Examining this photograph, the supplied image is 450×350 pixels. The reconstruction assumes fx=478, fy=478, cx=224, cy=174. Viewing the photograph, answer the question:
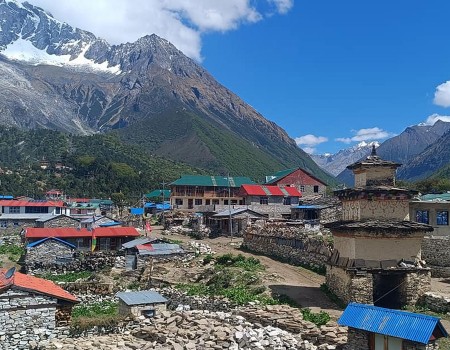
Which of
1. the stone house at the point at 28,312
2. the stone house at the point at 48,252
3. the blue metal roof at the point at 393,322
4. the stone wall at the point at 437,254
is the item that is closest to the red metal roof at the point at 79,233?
the stone house at the point at 48,252

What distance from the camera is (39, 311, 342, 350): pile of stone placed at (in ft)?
60.3

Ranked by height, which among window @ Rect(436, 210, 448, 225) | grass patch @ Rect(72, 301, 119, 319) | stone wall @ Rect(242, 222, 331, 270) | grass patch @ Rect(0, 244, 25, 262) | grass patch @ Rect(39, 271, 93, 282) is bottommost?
grass patch @ Rect(72, 301, 119, 319)

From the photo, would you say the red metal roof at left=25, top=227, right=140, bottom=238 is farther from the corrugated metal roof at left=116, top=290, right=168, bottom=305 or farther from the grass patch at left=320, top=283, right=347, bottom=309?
the grass patch at left=320, top=283, right=347, bottom=309

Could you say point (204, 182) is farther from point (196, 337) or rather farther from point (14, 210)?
point (196, 337)

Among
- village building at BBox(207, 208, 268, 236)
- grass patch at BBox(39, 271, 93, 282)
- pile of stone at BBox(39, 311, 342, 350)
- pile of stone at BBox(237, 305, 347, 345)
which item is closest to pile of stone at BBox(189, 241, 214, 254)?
village building at BBox(207, 208, 268, 236)

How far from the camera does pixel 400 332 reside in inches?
566

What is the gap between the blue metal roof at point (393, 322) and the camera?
46.0ft

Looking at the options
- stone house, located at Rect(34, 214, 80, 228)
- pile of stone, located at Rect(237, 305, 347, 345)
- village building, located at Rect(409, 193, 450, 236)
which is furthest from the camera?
stone house, located at Rect(34, 214, 80, 228)

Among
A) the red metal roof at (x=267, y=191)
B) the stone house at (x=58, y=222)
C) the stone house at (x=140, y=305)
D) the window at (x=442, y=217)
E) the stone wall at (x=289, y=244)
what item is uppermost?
the red metal roof at (x=267, y=191)

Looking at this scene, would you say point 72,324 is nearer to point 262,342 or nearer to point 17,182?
point 262,342

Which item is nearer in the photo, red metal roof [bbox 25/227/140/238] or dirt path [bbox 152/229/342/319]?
dirt path [bbox 152/229/342/319]

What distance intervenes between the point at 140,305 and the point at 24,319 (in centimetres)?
531

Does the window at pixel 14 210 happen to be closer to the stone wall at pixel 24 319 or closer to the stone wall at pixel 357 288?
the stone wall at pixel 24 319

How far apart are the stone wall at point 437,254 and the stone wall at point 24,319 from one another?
20.9 meters
